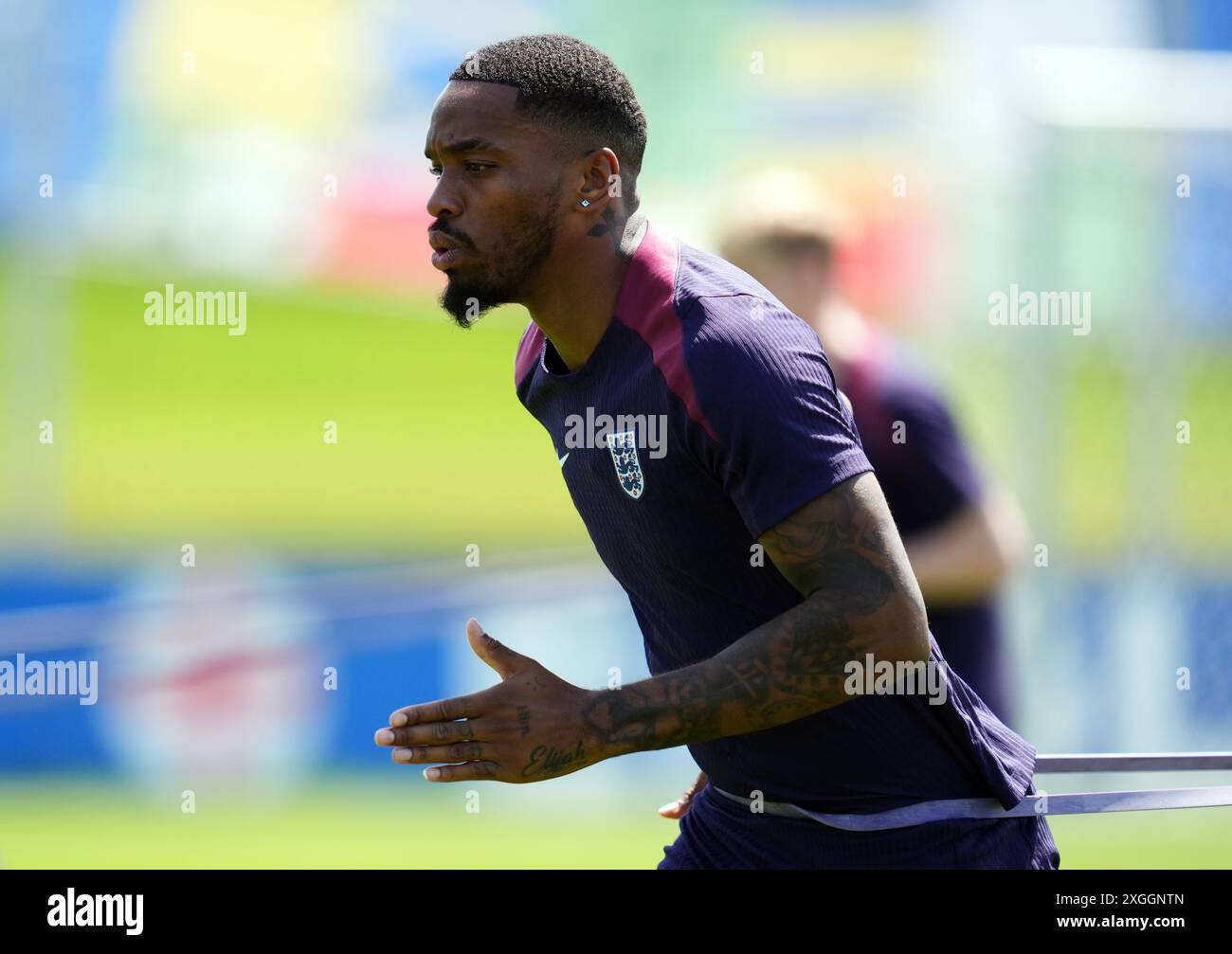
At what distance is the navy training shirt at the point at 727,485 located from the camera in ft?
6.81

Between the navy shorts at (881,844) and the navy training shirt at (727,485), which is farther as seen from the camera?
the navy shorts at (881,844)

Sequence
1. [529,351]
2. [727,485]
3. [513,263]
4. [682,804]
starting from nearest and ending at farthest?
[727,485] → [513,263] → [529,351] → [682,804]

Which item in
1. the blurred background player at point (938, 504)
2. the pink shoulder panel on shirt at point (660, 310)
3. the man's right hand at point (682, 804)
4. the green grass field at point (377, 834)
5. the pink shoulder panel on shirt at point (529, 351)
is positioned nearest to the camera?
the pink shoulder panel on shirt at point (660, 310)

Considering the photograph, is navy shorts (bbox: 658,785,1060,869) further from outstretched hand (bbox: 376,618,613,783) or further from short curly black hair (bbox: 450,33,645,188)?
short curly black hair (bbox: 450,33,645,188)

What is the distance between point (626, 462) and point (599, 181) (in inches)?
19.2

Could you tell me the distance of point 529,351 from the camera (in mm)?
2684

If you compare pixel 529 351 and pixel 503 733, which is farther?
pixel 529 351

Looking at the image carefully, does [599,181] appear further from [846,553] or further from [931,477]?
[931,477]

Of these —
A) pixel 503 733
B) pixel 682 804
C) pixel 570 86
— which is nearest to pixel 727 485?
pixel 503 733

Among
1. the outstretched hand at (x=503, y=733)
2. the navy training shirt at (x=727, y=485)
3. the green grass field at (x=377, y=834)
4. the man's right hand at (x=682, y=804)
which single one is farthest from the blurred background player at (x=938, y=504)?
the green grass field at (x=377, y=834)

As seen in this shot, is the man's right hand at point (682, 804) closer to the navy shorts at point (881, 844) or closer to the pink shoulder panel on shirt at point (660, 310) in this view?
the navy shorts at point (881, 844)

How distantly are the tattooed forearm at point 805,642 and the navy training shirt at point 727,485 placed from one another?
5cm

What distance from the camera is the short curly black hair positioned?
2.41m
